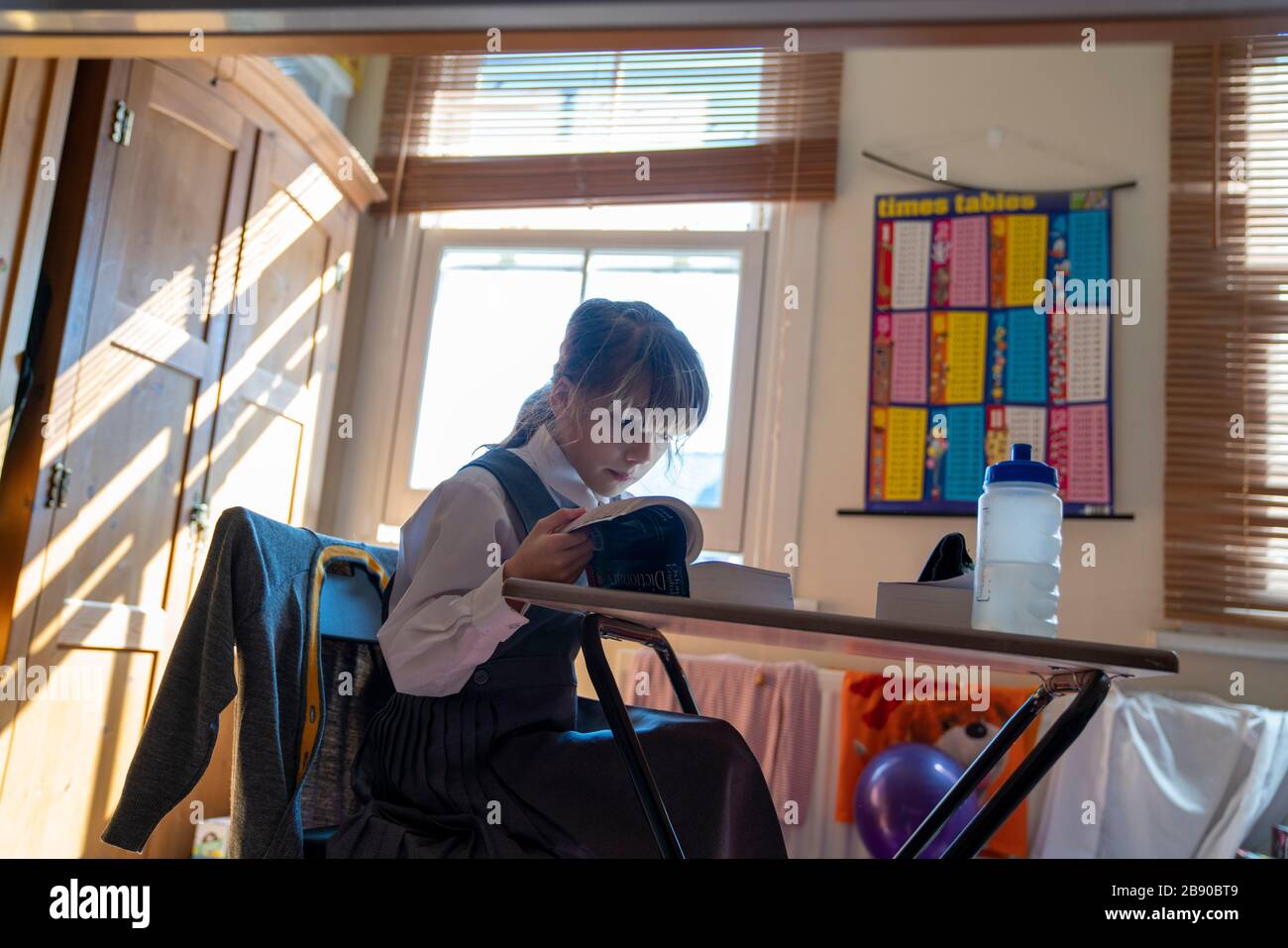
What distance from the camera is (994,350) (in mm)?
3244

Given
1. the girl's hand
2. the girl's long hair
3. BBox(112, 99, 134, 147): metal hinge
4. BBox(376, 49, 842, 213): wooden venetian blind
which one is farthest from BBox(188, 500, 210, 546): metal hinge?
the girl's hand

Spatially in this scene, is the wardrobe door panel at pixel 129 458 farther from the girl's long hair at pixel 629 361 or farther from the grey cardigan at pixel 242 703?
the girl's long hair at pixel 629 361

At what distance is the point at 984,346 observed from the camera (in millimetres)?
3258

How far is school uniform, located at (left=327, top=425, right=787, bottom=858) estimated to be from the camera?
109cm

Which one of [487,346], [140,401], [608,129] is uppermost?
[608,129]

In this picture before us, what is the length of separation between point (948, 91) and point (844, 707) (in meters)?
1.90

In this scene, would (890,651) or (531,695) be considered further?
(531,695)

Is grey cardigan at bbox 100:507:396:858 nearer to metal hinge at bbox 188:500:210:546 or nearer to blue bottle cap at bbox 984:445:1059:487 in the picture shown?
blue bottle cap at bbox 984:445:1059:487

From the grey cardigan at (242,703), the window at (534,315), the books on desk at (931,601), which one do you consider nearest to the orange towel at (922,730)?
the window at (534,315)

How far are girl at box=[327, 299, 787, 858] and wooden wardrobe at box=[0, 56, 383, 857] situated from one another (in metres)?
1.30

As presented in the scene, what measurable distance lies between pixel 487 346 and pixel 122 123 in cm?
143

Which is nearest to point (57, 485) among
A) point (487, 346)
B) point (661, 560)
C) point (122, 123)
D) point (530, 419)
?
point (122, 123)

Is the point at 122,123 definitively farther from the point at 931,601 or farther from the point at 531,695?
the point at 931,601

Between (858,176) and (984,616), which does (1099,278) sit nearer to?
(858,176)
